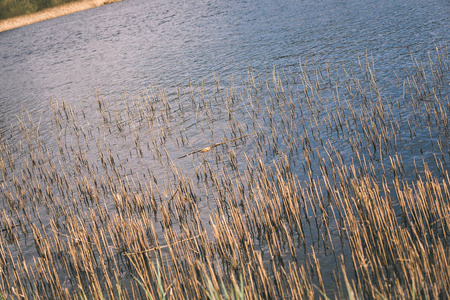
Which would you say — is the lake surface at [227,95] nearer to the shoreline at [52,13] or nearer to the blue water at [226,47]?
the blue water at [226,47]

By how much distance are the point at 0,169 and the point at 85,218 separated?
5.40 metres

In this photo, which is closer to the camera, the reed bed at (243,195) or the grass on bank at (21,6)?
the reed bed at (243,195)

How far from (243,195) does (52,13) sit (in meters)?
73.1

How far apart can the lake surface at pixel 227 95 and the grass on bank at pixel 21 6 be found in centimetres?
4244

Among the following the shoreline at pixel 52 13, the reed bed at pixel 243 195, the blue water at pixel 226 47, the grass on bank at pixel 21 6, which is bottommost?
the reed bed at pixel 243 195

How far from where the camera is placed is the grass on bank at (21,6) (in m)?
70.8

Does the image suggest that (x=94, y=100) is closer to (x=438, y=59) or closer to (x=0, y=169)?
(x=0, y=169)

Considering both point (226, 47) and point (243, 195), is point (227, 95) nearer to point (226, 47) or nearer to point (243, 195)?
point (243, 195)

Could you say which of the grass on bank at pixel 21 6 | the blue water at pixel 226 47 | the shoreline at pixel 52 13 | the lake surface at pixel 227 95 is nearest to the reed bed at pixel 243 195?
the lake surface at pixel 227 95

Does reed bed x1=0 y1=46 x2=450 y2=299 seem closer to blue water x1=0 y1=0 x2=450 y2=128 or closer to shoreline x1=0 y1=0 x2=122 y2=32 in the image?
blue water x1=0 y1=0 x2=450 y2=128

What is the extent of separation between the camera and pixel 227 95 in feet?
49.5

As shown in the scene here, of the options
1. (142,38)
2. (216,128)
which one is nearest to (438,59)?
(216,128)

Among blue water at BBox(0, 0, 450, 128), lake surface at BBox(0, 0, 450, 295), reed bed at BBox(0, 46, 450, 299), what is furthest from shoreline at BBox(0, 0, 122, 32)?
reed bed at BBox(0, 46, 450, 299)

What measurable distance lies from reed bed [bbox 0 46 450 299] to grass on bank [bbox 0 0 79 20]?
2420 inches
